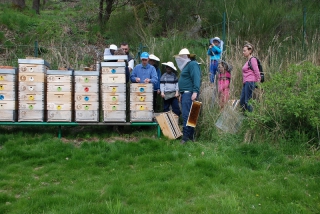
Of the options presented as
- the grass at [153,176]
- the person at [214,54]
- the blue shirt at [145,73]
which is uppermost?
the person at [214,54]

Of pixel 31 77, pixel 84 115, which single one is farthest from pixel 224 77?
pixel 31 77

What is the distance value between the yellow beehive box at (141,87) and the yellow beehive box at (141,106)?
29 centimetres

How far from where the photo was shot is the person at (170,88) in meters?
9.16

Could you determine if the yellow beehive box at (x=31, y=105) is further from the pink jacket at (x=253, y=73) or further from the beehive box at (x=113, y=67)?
the pink jacket at (x=253, y=73)

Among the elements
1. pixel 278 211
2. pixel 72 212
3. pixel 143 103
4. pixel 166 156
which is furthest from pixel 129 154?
pixel 278 211

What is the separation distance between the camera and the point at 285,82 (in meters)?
7.41

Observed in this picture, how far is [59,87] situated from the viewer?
8.39 m

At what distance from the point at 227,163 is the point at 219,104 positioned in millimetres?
2275

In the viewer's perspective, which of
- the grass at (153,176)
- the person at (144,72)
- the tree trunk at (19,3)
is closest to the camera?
the grass at (153,176)

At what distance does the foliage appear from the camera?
701cm

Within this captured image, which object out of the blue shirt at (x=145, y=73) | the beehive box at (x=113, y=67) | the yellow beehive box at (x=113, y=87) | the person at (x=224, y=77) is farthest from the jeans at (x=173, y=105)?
the beehive box at (x=113, y=67)

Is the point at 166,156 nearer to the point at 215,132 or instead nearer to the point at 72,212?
the point at 215,132

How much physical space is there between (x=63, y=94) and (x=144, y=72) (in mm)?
2065

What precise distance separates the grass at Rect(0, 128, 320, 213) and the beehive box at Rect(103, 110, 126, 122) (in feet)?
1.64
